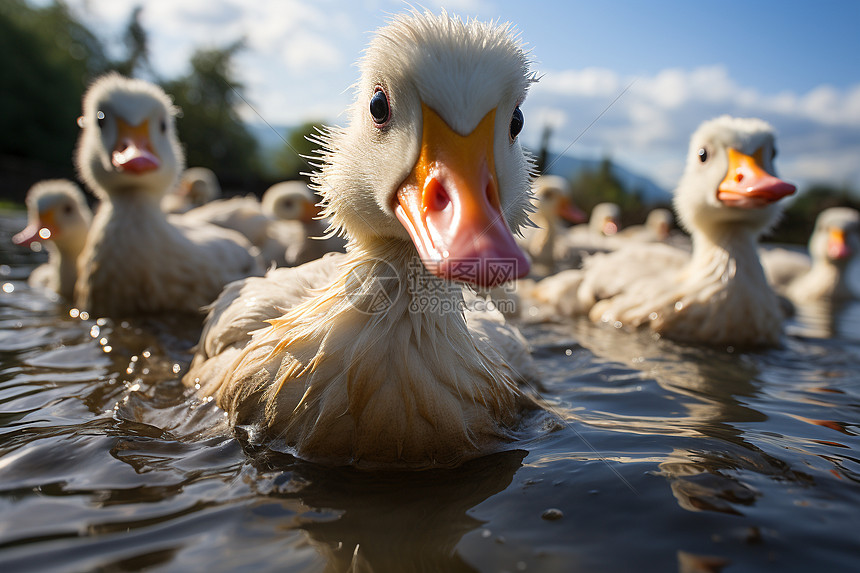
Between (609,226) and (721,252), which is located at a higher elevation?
(609,226)

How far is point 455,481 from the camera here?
2.33m

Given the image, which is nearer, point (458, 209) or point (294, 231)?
point (458, 209)

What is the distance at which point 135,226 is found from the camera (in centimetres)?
517

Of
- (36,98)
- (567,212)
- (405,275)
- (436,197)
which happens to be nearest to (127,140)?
(405,275)

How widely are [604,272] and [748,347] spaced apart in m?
1.79

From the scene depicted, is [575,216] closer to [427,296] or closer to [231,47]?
[427,296]

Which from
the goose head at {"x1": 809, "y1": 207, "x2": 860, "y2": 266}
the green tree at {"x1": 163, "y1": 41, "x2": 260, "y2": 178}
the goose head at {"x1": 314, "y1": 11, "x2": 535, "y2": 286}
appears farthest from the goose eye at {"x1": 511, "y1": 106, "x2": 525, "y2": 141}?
the green tree at {"x1": 163, "y1": 41, "x2": 260, "y2": 178}

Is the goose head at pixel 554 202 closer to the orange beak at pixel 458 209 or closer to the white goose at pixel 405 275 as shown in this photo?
the white goose at pixel 405 275

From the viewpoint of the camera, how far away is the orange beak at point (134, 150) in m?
4.79

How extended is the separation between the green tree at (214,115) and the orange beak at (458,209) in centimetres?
4571

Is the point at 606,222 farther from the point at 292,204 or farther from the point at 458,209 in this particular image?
the point at 458,209

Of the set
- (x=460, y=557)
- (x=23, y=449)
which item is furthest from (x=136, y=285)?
(x=460, y=557)

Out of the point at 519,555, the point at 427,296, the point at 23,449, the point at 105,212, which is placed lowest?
the point at 519,555

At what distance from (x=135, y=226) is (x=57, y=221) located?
2.16m
